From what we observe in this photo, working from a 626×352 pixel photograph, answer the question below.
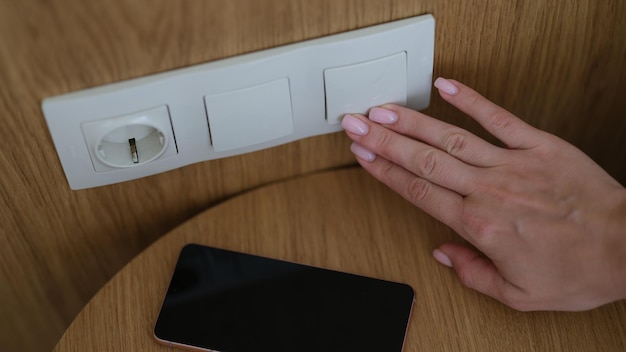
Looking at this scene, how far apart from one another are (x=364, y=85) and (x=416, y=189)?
10 centimetres

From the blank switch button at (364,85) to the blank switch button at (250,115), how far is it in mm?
40

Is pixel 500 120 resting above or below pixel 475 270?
above

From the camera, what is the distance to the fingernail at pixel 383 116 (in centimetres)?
60

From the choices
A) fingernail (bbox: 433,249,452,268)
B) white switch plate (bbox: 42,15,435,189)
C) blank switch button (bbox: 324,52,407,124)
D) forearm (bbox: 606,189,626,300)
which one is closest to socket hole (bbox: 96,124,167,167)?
white switch plate (bbox: 42,15,435,189)

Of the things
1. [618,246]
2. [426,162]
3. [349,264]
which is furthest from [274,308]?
[618,246]

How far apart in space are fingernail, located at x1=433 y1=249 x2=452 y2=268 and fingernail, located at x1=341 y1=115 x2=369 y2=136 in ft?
0.41

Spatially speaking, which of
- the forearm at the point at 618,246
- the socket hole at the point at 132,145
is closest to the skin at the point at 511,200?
the forearm at the point at 618,246

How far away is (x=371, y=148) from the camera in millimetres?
604

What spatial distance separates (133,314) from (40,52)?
0.77 ft

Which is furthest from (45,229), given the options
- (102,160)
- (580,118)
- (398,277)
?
(580,118)

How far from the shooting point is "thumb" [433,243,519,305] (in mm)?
569

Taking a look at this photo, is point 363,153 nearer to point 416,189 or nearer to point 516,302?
point 416,189

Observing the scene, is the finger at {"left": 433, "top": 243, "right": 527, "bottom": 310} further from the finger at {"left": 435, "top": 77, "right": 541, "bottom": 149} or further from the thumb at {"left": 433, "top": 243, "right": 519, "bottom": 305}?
the finger at {"left": 435, "top": 77, "right": 541, "bottom": 149}

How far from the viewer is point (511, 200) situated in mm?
556
